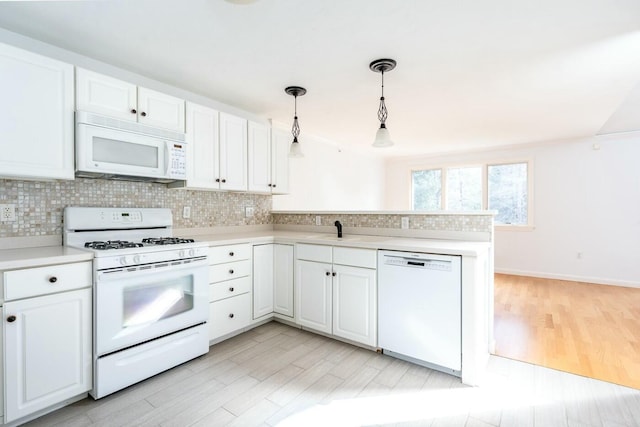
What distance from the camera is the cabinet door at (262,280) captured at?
2.90m

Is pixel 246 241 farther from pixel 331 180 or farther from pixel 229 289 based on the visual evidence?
pixel 331 180

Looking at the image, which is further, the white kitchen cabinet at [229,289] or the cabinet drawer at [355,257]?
the white kitchen cabinet at [229,289]

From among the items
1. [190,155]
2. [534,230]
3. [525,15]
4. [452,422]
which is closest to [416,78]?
[525,15]

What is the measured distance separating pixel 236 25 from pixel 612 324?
4299mm

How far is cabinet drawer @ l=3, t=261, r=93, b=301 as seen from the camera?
62.1 inches

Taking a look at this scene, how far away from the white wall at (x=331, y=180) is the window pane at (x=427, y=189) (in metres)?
0.74

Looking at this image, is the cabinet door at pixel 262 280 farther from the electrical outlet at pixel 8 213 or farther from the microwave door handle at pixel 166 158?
the electrical outlet at pixel 8 213

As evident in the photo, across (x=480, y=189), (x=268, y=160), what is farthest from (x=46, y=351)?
(x=480, y=189)

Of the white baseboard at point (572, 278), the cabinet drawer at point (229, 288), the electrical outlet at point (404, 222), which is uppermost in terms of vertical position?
the electrical outlet at point (404, 222)

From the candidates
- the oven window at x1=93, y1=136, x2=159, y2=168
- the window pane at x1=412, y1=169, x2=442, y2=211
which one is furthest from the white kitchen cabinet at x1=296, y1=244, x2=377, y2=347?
the window pane at x1=412, y1=169, x2=442, y2=211

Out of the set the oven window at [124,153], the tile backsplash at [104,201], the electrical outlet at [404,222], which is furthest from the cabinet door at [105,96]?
the electrical outlet at [404,222]

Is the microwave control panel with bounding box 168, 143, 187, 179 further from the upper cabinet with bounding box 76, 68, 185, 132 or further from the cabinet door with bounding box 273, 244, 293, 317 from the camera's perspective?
the cabinet door with bounding box 273, 244, 293, 317

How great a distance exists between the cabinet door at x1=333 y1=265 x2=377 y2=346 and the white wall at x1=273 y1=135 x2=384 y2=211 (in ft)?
5.73

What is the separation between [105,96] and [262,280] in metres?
1.91
